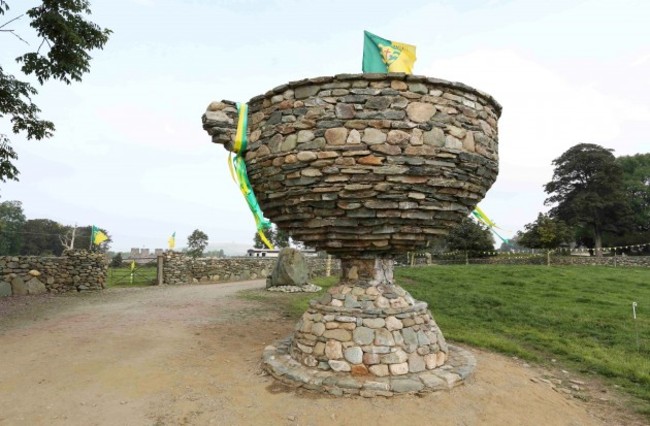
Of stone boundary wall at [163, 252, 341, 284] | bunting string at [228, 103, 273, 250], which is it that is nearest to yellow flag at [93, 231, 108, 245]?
stone boundary wall at [163, 252, 341, 284]

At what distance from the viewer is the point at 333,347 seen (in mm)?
5141

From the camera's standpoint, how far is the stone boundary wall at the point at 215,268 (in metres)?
19.2

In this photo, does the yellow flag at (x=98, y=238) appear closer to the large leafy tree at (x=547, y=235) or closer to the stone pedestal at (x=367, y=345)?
the stone pedestal at (x=367, y=345)

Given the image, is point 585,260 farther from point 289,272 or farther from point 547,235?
point 289,272

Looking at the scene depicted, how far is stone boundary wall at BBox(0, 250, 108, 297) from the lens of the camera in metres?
13.9

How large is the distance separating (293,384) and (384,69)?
459cm

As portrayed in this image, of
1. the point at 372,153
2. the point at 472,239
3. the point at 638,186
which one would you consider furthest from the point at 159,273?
the point at 638,186

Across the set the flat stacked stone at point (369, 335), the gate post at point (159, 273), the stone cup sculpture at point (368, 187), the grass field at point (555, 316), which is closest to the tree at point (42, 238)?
the gate post at point (159, 273)

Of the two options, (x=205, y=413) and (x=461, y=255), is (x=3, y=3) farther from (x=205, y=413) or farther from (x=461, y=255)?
(x=461, y=255)

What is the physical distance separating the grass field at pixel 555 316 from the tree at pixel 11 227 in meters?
45.9

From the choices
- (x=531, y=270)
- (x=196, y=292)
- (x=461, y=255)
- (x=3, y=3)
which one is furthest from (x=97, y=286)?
(x=461, y=255)

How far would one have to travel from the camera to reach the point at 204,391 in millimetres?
4645

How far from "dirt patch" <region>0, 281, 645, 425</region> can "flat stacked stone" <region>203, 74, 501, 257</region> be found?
2111 millimetres

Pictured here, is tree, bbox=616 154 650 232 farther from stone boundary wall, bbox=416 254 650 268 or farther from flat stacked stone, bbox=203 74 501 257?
flat stacked stone, bbox=203 74 501 257
